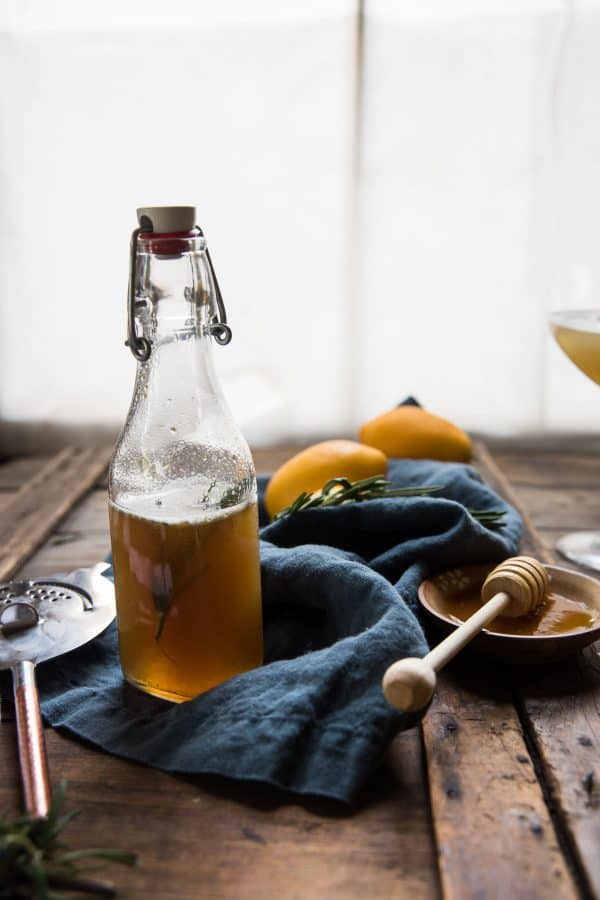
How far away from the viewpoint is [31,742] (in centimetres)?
56

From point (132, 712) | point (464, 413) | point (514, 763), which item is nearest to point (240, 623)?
point (132, 712)

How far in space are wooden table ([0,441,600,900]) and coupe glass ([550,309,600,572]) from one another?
23 cm

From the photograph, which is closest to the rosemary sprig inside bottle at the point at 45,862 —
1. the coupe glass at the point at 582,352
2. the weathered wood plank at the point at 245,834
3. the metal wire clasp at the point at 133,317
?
the weathered wood plank at the point at 245,834

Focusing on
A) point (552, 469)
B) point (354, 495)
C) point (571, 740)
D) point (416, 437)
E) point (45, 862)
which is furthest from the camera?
point (552, 469)

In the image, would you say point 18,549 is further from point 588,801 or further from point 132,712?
point 588,801

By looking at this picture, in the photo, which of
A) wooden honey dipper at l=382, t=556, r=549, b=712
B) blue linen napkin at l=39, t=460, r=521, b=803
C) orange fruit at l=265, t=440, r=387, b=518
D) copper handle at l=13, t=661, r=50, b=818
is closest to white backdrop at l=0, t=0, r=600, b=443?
orange fruit at l=265, t=440, r=387, b=518

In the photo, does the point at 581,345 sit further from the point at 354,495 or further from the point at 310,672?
the point at 310,672

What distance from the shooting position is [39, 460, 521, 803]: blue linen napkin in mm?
562

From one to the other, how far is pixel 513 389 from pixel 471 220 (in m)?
0.24

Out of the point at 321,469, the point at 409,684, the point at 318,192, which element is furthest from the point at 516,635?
the point at 318,192

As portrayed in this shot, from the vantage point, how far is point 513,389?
4.45ft

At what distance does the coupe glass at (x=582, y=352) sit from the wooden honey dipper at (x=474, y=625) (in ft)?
0.75

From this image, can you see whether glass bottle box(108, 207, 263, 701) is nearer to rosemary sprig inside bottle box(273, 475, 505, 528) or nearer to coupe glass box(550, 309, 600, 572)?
rosemary sprig inside bottle box(273, 475, 505, 528)

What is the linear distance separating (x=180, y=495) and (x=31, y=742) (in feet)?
0.58
